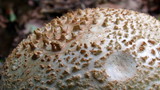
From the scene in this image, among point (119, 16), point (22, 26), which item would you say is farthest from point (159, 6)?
point (119, 16)

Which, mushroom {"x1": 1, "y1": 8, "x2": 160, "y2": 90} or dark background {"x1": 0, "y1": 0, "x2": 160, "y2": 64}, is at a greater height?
dark background {"x1": 0, "y1": 0, "x2": 160, "y2": 64}

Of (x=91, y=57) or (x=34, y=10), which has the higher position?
(x=34, y=10)

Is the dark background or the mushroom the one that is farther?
the dark background

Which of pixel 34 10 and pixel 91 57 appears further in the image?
pixel 34 10

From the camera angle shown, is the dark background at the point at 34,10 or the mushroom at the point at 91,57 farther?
the dark background at the point at 34,10

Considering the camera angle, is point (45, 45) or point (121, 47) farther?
point (45, 45)

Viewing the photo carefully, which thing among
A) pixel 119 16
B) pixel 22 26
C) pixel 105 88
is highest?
pixel 22 26

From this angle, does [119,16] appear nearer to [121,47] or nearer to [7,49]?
[121,47]

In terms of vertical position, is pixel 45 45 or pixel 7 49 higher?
pixel 7 49
